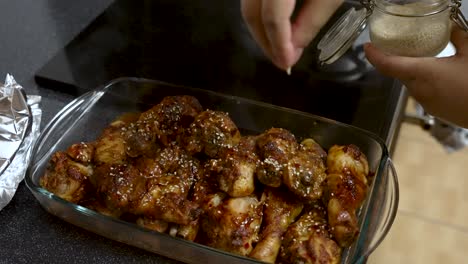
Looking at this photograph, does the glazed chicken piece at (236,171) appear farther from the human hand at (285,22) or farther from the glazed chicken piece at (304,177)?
the human hand at (285,22)

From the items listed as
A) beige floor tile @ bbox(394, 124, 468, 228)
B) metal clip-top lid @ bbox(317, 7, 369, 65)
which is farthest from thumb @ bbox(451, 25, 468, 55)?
beige floor tile @ bbox(394, 124, 468, 228)

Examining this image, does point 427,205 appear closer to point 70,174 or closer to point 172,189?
point 172,189

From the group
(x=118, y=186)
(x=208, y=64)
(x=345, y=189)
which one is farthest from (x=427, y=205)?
(x=118, y=186)

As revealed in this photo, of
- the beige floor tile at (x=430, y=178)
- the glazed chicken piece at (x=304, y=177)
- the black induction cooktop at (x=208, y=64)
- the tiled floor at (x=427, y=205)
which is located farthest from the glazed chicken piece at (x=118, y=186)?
the beige floor tile at (x=430, y=178)

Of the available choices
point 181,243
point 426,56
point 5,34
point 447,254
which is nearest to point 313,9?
point 426,56

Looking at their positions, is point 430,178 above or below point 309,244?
below

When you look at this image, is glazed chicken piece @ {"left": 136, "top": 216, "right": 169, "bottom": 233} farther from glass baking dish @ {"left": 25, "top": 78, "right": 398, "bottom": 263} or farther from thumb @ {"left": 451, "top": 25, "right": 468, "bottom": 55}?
Result: thumb @ {"left": 451, "top": 25, "right": 468, "bottom": 55}

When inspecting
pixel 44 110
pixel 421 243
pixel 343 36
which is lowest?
pixel 421 243
